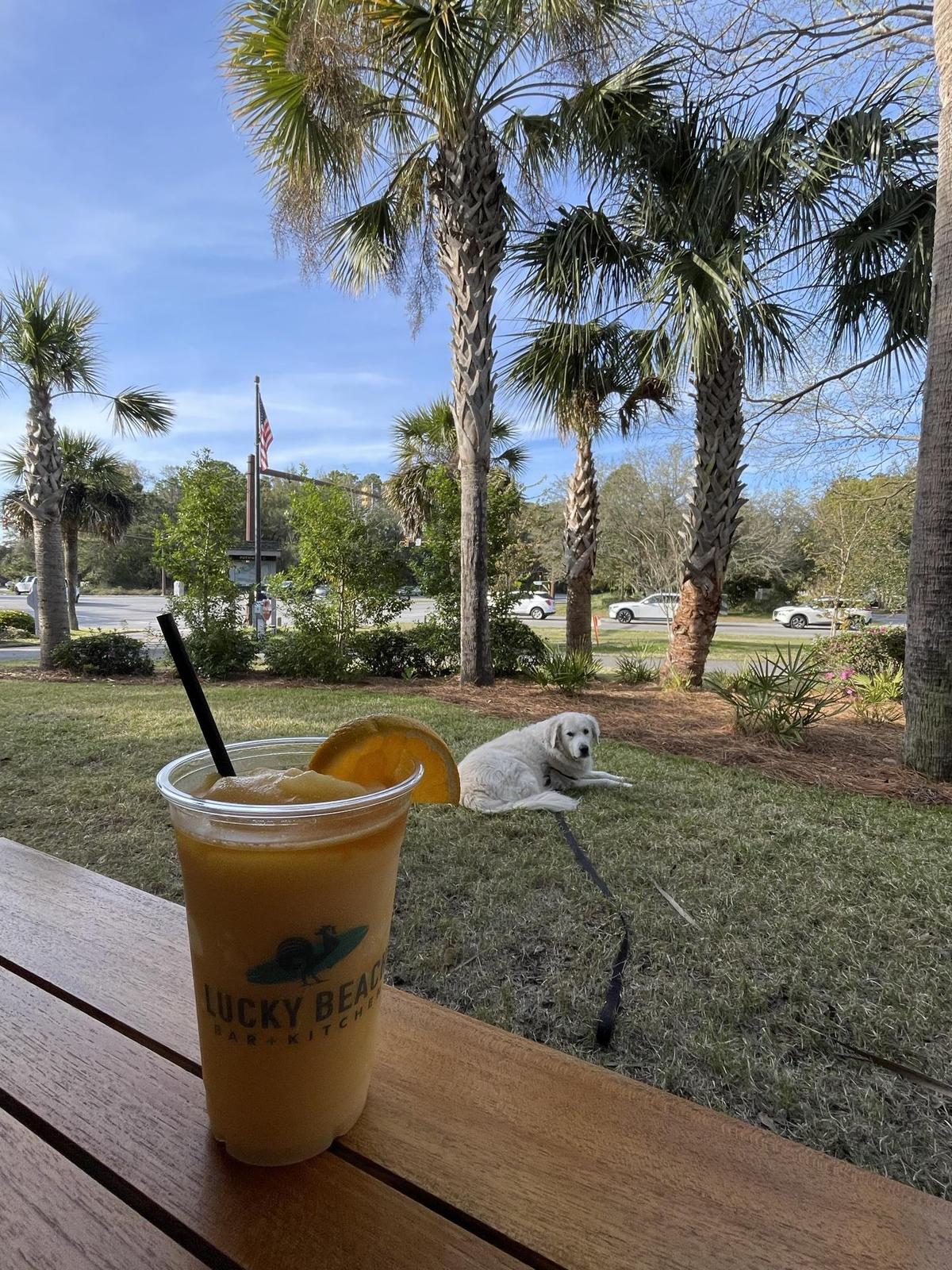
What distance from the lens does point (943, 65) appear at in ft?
14.3

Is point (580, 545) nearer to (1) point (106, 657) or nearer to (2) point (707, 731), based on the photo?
(2) point (707, 731)

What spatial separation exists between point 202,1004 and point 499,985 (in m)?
1.79

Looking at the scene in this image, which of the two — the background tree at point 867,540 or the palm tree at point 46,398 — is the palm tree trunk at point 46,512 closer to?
the palm tree at point 46,398

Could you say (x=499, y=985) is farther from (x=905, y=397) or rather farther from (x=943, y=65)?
(x=905, y=397)

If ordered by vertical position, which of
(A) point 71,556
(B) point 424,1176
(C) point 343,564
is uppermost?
(A) point 71,556

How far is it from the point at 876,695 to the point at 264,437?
12.3 metres

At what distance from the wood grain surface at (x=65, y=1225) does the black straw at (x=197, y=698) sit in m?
0.32

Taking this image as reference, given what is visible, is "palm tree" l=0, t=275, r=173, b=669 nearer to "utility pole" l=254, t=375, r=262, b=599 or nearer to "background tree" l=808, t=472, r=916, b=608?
"utility pole" l=254, t=375, r=262, b=599

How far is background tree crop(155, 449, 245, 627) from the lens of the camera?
9.43 meters

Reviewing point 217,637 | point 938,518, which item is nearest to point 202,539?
point 217,637

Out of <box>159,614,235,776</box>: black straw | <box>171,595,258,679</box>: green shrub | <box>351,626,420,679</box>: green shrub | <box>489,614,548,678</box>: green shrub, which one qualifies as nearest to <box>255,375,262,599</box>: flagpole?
<box>171,595,258,679</box>: green shrub

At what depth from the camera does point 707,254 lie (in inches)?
251

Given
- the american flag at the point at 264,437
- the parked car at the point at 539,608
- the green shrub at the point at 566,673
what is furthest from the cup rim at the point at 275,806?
the parked car at the point at 539,608

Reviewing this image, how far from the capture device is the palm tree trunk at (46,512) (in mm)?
10234
